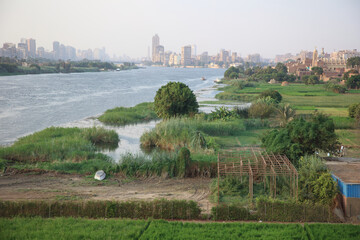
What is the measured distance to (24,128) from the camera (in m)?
27.8

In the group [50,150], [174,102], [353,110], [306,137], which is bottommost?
[50,150]

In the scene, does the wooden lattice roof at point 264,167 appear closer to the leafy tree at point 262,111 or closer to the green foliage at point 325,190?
the green foliage at point 325,190

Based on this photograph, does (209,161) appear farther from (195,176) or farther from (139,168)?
A: (139,168)

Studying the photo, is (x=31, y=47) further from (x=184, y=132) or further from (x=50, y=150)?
(x=50, y=150)

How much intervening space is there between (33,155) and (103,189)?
6102 mm

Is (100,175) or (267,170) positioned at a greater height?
(267,170)

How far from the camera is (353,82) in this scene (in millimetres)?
60094

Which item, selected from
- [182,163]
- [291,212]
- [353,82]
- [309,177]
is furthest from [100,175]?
[353,82]

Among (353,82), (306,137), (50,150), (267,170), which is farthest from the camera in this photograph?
(353,82)

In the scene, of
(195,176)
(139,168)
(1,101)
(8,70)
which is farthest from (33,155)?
(8,70)

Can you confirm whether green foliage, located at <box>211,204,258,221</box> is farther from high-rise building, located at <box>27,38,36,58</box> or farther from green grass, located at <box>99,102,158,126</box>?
high-rise building, located at <box>27,38,36,58</box>

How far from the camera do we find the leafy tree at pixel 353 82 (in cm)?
5967

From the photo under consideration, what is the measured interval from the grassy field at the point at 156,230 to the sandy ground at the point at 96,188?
1687 millimetres

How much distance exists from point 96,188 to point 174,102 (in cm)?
1524
